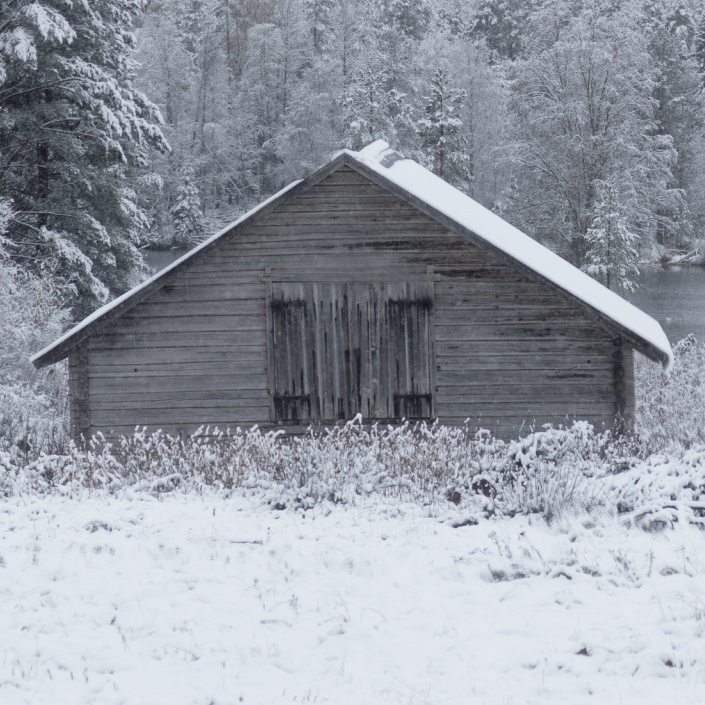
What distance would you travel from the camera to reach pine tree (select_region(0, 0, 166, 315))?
2062cm

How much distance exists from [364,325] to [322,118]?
43617 mm

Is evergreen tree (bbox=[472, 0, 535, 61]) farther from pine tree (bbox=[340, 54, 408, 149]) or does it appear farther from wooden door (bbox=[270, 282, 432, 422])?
wooden door (bbox=[270, 282, 432, 422])

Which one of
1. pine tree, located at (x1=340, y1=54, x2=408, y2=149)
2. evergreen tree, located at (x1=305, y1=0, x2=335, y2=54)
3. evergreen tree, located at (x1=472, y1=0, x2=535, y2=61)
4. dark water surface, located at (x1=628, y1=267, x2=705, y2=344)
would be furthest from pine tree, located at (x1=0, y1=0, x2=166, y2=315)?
evergreen tree, located at (x1=472, y1=0, x2=535, y2=61)

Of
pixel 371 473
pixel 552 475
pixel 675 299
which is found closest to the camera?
pixel 552 475

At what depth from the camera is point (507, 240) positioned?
13445 millimetres

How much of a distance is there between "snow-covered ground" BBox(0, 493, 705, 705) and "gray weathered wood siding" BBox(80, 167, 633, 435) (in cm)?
534

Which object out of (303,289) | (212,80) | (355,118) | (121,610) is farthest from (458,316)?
(212,80)

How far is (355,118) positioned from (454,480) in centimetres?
3865

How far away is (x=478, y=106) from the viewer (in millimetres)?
49906

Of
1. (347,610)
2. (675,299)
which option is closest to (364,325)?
(347,610)

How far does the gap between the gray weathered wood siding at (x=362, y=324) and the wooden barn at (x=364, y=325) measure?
0.07 ft

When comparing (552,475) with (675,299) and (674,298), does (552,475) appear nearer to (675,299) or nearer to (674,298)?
(675,299)

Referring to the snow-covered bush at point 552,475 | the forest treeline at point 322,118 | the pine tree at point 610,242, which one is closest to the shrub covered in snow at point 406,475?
the snow-covered bush at point 552,475

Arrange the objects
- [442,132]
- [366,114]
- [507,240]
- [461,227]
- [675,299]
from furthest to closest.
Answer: [366,114] → [442,132] → [675,299] → [507,240] → [461,227]
